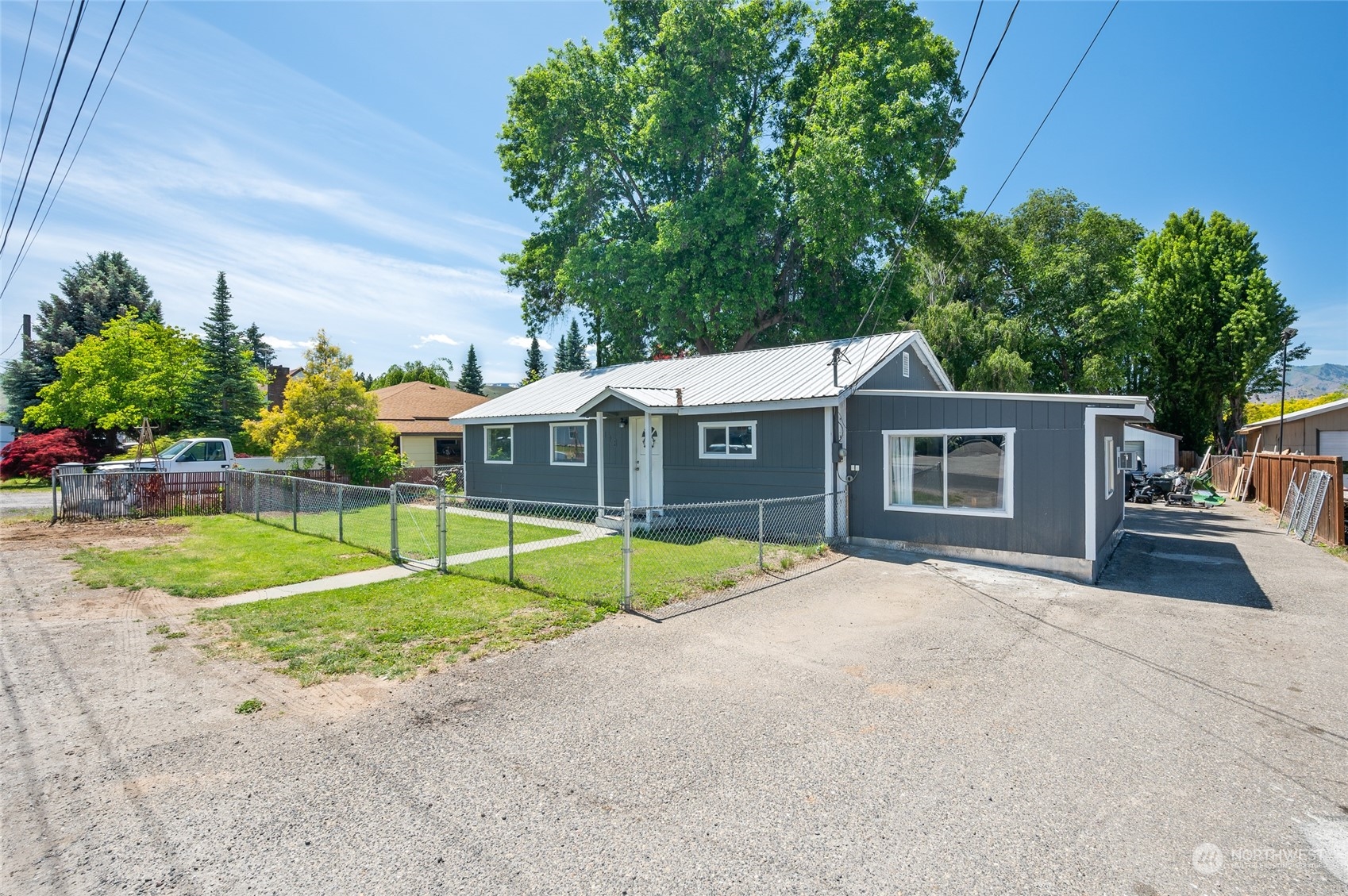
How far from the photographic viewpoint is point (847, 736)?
4.35m

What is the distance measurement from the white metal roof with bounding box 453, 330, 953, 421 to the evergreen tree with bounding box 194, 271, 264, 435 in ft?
56.8

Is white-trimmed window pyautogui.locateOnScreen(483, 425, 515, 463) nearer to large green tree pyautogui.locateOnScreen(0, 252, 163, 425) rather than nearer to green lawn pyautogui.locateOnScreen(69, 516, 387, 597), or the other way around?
green lawn pyautogui.locateOnScreen(69, 516, 387, 597)

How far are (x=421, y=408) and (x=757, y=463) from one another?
22233mm

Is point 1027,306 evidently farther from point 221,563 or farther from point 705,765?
point 221,563

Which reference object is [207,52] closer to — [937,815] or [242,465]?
[937,815]

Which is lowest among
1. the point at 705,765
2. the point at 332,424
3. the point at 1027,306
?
the point at 705,765

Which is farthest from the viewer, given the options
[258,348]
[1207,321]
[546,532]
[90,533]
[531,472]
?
[258,348]

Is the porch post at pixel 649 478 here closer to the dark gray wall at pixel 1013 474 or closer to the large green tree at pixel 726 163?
the dark gray wall at pixel 1013 474

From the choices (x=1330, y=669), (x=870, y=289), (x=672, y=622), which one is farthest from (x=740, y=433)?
(x=870, y=289)

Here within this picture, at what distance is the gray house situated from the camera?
9.71 meters

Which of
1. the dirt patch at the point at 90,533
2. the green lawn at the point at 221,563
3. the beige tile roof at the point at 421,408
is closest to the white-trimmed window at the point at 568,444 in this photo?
the green lawn at the point at 221,563

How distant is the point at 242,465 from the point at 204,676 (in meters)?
20.9

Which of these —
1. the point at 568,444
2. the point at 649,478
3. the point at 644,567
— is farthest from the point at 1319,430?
the point at 644,567

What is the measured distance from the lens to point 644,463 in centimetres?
1457
